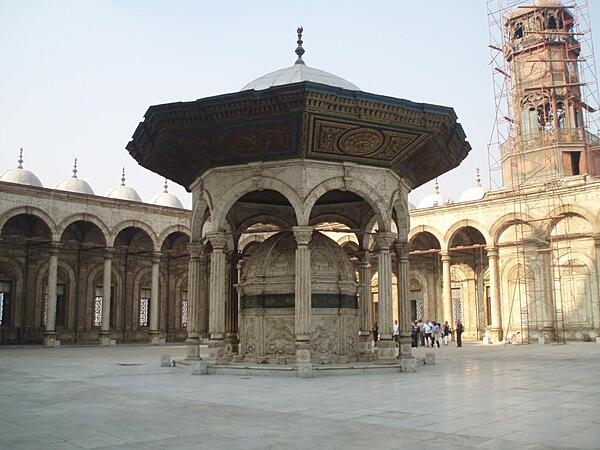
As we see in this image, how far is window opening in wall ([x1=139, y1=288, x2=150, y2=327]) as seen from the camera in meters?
33.8

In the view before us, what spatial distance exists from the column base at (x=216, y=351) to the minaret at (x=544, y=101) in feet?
71.7

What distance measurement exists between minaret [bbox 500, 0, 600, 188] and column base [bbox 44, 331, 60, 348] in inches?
880

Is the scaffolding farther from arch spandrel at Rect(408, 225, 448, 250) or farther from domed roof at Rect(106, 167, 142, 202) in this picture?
domed roof at Rect(106, 167, 142, 202)

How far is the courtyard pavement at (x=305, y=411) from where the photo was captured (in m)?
Answer: 5.17

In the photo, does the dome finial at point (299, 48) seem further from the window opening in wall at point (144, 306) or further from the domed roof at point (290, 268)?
the window opening in wall at point (144, 306)

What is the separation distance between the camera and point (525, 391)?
27.7 ft

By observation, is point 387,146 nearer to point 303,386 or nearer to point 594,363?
point 303,386

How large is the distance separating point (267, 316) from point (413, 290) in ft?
78.9

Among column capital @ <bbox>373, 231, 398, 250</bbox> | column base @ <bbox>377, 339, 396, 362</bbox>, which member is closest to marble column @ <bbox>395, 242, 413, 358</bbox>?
column base @ <bbox>377, 339, 396, 362</bbox>

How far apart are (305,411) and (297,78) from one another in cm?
835

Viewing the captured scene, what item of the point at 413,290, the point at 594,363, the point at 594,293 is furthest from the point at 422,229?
the point at 594,363

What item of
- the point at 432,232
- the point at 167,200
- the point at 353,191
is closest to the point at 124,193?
the point at 167,200

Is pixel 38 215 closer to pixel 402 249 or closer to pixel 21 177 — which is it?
pixel 21 177

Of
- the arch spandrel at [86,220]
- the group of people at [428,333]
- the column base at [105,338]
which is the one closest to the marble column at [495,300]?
the group of people at [428,333]
